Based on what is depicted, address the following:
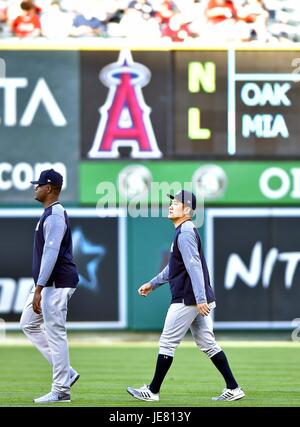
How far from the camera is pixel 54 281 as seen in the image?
9.29 metres

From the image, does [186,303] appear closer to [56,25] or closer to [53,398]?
[53,398]

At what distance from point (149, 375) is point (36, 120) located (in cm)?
632

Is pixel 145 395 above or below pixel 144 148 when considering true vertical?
below

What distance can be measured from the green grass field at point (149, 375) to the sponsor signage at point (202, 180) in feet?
7.89

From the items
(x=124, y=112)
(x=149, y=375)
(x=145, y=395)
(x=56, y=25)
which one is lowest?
(x=149, y=375)

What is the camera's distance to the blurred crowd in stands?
58.3 ft

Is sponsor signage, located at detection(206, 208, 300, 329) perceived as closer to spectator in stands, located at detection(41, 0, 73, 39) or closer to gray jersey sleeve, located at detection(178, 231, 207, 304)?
spectator in stands, located at detection(41, 0, 73, 39)

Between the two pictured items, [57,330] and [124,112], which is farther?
[124,112]

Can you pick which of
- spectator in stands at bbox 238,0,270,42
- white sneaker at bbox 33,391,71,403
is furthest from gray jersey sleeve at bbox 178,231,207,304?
spectator in stands at bbox 238,0,270,42

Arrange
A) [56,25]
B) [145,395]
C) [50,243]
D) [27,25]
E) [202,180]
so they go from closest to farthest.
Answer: [50,243] → [145,395] → [202,180] → [56,25] → [27,25]

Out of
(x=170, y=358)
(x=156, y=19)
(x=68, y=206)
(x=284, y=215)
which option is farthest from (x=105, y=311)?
(x=170, y=358)

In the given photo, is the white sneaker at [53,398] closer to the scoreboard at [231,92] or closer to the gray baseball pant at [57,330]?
the gray baseball pant at [57,330]

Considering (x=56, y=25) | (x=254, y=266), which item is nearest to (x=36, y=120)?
(x=56, y=25)

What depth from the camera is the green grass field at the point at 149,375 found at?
388 inches
